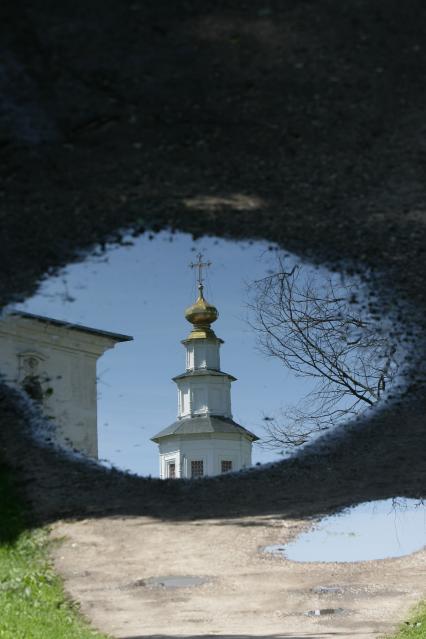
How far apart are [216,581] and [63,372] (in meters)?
1.39

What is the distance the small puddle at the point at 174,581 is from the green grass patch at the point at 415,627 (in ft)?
9.39

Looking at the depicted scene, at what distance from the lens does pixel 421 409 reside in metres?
4.21

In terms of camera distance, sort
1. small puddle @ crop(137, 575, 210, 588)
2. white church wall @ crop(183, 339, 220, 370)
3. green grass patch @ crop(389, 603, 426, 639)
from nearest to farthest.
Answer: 1. white church wall @ crop(183, 339, 220, 370)
2. small puddle @ crop(137, 575, 210, 588)
3. green grass patch @ crop(389, 603, 426, 639)

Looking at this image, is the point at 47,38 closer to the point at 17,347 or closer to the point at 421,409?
the point at 17,347

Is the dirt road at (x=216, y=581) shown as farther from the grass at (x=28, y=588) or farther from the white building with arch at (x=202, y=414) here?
the white building with arch at (x=202, y=414)

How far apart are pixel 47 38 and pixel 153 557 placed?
2.54 m

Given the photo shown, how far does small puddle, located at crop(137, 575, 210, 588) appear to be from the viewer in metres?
4.21

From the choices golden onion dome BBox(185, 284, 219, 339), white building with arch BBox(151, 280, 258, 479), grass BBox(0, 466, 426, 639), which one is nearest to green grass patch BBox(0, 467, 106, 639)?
grass BBox(0, 466, 426, 639)

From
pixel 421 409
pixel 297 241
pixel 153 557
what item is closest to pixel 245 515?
pixel 153 557

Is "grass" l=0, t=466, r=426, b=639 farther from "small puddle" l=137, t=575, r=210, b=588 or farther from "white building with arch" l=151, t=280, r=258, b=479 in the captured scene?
"white building with arch" l=151, t=280, r=258, b=479

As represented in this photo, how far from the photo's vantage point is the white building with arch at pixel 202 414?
3.92 metres

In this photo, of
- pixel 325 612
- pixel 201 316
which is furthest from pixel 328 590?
pixel 201 316

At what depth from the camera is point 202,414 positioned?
4.41 metres

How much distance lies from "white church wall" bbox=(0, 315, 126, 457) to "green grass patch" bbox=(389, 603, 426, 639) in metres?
3.91
